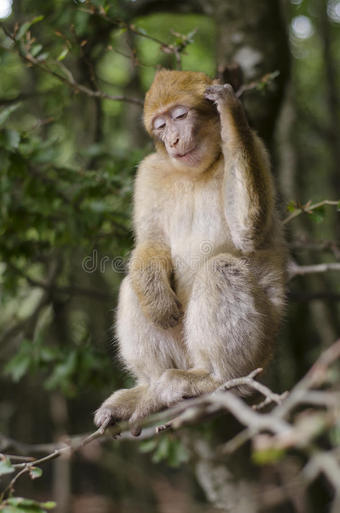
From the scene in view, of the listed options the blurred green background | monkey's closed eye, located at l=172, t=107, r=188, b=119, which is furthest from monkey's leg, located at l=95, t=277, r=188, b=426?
monkey's closed eye, located at l=172, t=107, r=188, b=119

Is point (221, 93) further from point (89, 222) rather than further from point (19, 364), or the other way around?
point (19, 364)

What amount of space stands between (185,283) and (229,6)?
137 inches

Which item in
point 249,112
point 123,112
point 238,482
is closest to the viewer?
point 249,112

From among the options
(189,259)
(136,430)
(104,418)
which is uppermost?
(189,259)

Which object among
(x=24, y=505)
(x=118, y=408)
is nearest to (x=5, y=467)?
(x=24, y=505)

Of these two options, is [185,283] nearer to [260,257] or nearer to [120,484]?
[260,257]

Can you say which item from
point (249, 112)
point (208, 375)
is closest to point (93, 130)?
point (249, 112)

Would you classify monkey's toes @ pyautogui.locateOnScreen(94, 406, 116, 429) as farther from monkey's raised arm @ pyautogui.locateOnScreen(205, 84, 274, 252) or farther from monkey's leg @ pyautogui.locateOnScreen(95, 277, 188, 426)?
monkey's raised arm @ pyautogui.locateOnScreen(205, 84, 274, 252)

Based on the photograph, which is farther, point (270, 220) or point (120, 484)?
point (120, 484)

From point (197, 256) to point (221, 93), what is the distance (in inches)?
53.7

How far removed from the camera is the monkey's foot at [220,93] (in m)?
3.98

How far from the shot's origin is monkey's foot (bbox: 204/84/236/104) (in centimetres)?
398

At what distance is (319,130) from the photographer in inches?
422

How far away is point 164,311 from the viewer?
446 centimetres
